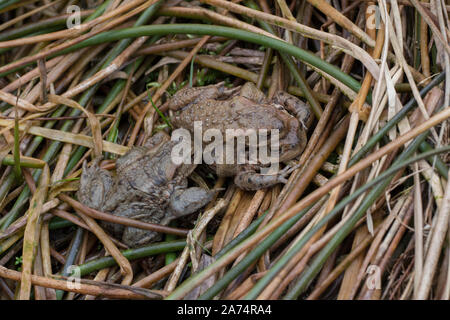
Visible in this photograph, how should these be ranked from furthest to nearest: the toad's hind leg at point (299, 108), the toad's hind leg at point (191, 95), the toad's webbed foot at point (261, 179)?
the toad's hind leg at point (191, 95), the toad's hind leg at point (299, 108), the toad's webbed foot at point (261, 179)

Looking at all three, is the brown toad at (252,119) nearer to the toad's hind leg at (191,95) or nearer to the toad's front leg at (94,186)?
the toad's hind leg at (191,95)

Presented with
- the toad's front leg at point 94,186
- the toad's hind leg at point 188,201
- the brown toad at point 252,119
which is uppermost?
the brown toad at point 252,119

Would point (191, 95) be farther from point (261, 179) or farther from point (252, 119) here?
point (261, 179)

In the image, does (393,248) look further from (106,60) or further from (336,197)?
(106,60)

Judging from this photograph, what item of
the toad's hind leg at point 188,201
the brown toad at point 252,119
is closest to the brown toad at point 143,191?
the toad's hind leg at point 188,201

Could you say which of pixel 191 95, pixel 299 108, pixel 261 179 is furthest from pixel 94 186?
pixel 299 108

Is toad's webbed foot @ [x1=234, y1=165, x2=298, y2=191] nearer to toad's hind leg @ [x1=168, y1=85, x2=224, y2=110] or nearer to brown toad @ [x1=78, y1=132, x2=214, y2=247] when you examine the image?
brown toad @ [x1=78, y1=132, x2=214, y2=247]
